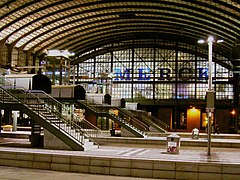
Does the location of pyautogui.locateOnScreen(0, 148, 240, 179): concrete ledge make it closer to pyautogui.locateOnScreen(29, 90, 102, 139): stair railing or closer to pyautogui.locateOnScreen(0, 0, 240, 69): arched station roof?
pyautogui.locateOnScreen(29, 90, 102, 139): stair railing

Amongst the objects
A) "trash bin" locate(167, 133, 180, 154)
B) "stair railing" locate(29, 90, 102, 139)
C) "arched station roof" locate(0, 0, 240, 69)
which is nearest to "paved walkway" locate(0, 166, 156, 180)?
"trash bin" locate(167, 133, 180, 154)

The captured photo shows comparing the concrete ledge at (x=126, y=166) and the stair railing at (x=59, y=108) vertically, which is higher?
the stair railing at (x=59, y=108)

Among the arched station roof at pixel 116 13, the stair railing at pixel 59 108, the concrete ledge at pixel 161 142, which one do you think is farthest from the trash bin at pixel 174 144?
the arched station roof at pixel 116 13

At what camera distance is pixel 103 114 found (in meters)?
35.0

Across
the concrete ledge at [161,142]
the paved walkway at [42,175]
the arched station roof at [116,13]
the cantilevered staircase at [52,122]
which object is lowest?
the concrete ledge at [161,142]

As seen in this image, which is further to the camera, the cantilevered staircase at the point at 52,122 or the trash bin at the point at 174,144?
the cantilevered staircase at the point at 52,122

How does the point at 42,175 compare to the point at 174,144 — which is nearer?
the point at 42,175

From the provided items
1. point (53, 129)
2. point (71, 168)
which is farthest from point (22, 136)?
point (71, 168)

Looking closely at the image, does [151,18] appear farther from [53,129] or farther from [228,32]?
[53,129]

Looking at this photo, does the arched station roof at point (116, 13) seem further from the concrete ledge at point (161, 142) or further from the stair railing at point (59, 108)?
the concrete ledge at point (161, 142)

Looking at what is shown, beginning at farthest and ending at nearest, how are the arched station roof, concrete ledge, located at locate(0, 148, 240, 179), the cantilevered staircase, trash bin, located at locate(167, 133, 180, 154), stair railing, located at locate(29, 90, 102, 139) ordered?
1. the arched station roof
2. stair railing, located at locate(29, 90, 102, 139)
3. the cantilevered staircase
4. trash bin, located at locate(167, 133, 180, 154)
5. concrete ledge, located at locate(0, 148, 240, 179)

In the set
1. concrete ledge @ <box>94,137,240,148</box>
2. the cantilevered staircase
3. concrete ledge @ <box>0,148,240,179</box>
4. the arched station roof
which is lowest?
concrete ledge @ <box>94,137,240,148</box>

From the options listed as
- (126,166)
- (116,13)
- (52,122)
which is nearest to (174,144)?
(126,166)

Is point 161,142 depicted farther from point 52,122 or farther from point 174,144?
point 52,122
